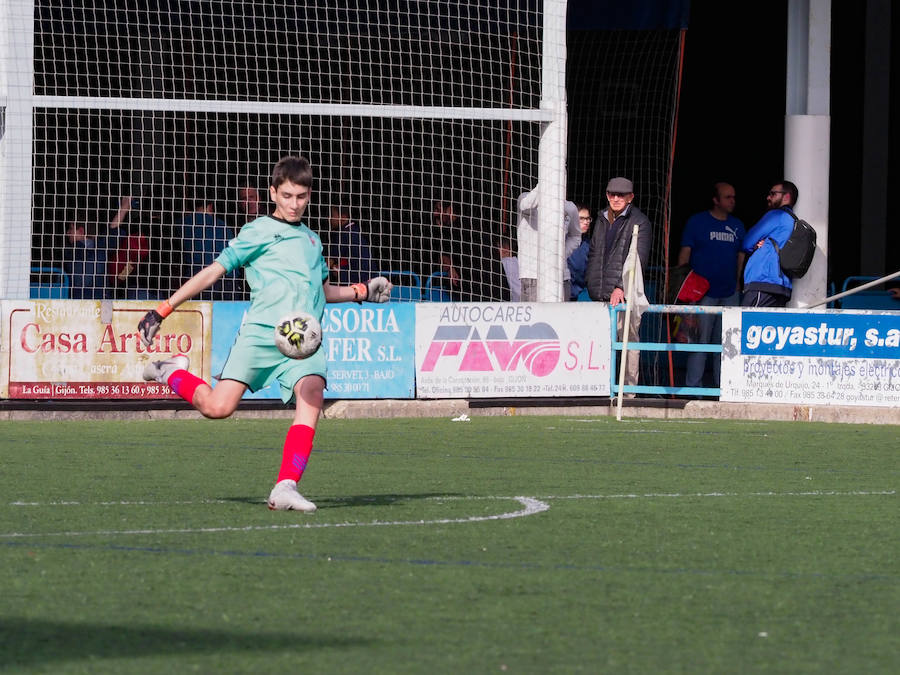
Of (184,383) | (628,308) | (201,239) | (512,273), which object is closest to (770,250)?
(628,308)

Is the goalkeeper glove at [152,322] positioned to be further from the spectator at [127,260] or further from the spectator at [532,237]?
the spectator at [532,237]

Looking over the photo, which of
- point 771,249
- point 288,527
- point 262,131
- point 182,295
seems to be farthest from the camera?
point 262,131

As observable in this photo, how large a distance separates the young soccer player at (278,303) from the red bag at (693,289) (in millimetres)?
9390

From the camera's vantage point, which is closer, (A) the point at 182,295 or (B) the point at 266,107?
(A) the point at 182,295

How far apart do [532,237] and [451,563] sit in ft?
37.1

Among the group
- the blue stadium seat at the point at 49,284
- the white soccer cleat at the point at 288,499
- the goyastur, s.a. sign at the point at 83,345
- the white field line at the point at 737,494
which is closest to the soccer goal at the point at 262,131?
the blue stadium seat at the point at 49,284

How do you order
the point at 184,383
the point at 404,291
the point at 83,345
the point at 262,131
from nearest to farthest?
1. the point at 184,383
2. the point at 83,345
3. the point at 404,291
4. the point at 262,131

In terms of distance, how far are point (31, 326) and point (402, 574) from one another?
998 centimetres

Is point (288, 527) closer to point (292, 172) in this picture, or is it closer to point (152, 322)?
point (152, 322)

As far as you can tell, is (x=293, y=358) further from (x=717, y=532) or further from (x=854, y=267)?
(x=854, y=267)

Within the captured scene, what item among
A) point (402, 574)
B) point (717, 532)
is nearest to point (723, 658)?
point (402, 574)

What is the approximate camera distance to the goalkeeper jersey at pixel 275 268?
348 inches

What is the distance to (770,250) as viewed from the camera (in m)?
17.5

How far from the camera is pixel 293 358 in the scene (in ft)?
28.5
